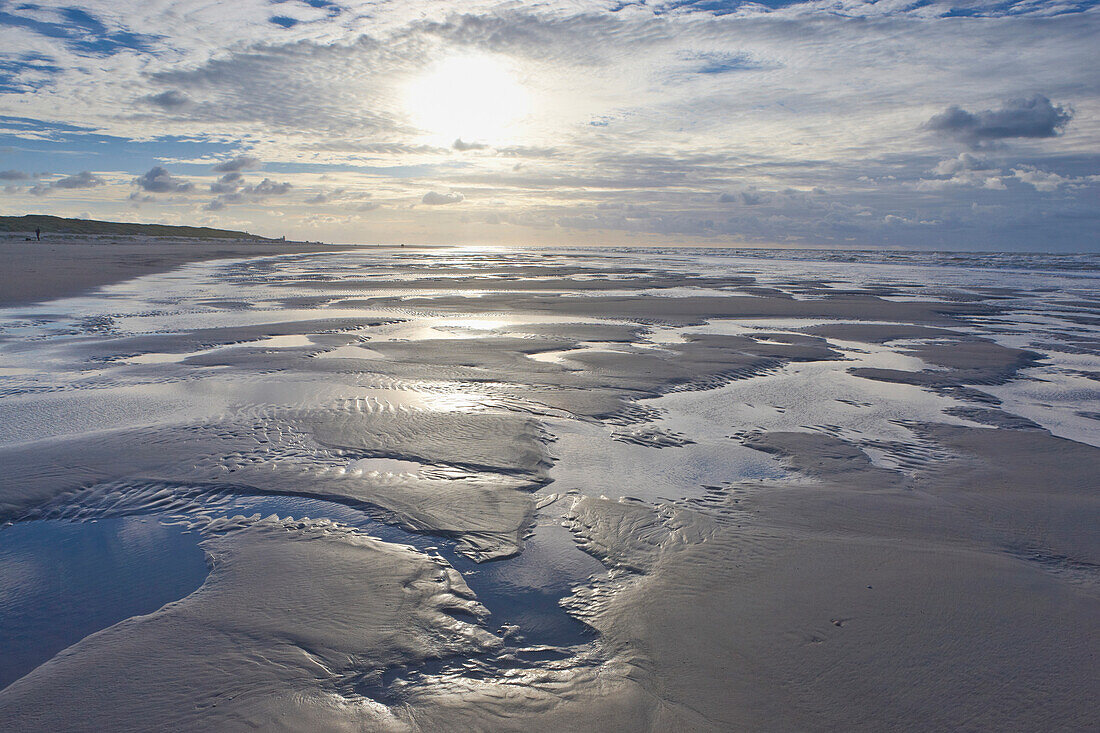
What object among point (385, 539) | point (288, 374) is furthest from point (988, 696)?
point (288, 374)

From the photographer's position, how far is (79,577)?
3.90 meters

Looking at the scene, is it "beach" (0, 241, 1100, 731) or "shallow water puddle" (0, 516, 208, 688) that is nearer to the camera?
"beach" (0, 241, 1100, 731)

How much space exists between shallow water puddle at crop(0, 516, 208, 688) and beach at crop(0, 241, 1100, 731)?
0.02 meters

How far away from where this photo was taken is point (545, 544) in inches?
176

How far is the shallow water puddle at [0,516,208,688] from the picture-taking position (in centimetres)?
334

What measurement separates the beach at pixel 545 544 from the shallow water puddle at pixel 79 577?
2 cm

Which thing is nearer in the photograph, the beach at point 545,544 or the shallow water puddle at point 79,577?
the beach at point 545,544

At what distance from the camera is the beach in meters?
2.98

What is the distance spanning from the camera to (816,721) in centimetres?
282

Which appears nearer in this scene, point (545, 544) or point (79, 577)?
point (79, 577)

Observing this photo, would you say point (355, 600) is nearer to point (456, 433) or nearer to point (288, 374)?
point (456, 433)

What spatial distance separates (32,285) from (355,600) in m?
24.0

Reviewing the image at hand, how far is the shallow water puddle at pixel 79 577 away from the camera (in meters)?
3.34

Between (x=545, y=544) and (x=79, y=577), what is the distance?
9.32 feet
